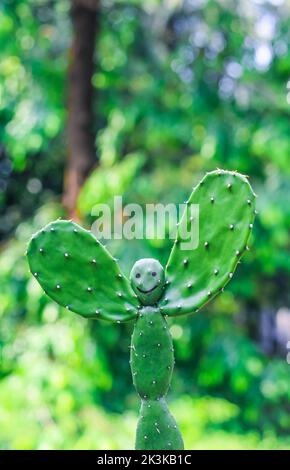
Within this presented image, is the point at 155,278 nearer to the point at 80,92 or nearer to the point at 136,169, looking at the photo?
the point at 136,169

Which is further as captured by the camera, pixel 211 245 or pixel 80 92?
pixel 80 92

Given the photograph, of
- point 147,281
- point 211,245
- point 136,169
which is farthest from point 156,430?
point 136,169

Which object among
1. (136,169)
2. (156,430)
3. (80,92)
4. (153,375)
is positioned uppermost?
(80,92)

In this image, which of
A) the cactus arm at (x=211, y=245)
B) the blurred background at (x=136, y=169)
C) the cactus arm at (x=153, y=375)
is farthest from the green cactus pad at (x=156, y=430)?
the blurred background at (x=136, y=169)

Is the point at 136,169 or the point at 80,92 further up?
the point at 80,92

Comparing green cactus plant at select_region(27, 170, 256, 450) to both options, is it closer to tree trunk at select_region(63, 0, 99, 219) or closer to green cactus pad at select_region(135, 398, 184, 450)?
green cactus pad at select_region(135, 398, 184, 450)

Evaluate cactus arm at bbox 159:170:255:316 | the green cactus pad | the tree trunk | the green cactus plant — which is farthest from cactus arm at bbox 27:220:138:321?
the tree trunk

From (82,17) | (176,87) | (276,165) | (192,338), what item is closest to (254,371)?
(192,338)
